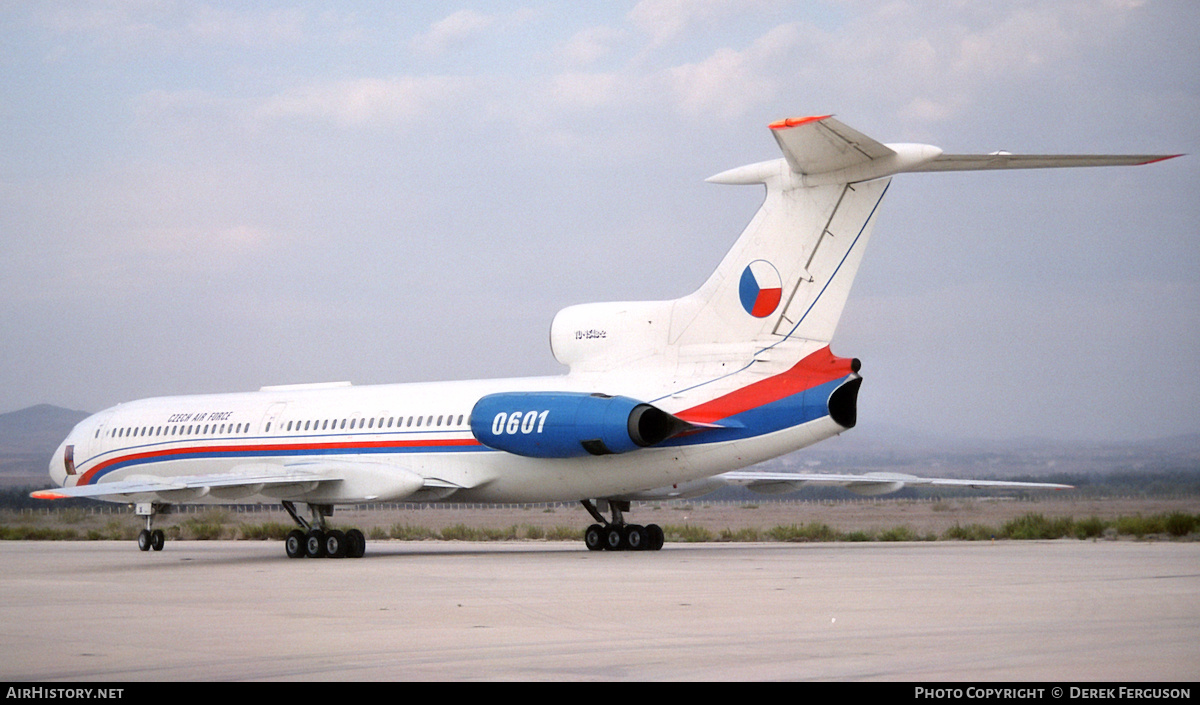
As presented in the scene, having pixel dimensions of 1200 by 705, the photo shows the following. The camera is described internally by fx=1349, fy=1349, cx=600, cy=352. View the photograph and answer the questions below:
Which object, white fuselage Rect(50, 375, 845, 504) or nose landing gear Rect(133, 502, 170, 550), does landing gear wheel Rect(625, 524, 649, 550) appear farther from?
nose landing gear Rect(133, 502, 170, 550)

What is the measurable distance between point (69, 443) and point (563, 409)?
1381cm

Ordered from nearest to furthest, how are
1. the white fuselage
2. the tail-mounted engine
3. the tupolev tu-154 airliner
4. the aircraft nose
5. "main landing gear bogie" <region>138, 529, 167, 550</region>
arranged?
1. the tupolev tu-154 airliner
2. the tail-mounted engine
3. the white fuselage
4. "main landing gear bogie" <region>138, 529, 167, 550</region>
5. the aircraft nose

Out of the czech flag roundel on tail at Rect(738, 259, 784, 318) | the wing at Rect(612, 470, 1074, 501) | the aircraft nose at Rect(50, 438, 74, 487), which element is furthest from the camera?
the aircraft nose at Rect(50, 438, 74, 487)

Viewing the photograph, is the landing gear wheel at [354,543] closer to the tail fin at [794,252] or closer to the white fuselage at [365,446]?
the white fuselage at [365,446]

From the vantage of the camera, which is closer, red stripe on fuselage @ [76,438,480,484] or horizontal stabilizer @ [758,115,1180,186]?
horizontal stabilizer @ [758,115,1180,186]

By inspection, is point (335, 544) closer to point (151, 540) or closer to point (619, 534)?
point (619, 534)

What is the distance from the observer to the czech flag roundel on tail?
19.6 metres

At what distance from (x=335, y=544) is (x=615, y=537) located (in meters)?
4.75

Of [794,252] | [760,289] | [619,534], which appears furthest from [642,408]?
[619,534]

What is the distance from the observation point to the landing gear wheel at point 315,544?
2247 centimetres

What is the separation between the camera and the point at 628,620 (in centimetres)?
1077

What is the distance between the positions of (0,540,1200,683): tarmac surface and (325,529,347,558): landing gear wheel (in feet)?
8.60

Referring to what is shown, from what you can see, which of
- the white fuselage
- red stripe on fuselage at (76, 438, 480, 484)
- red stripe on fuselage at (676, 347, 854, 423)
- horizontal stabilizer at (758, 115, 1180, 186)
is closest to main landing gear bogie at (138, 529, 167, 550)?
the white fuselage

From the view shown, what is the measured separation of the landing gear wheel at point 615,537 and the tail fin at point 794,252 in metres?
3.40
